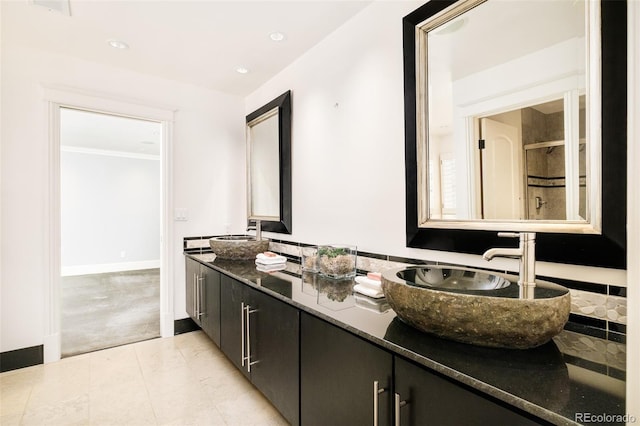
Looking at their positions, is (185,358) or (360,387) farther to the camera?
(185,358)

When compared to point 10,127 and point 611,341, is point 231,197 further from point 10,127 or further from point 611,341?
point 611,341

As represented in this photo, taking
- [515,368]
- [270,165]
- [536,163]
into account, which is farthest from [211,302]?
[536,163]

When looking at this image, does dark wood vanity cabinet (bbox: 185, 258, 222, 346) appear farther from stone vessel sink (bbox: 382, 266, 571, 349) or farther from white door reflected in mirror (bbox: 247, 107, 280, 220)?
stone vessel sink (bbox: 382, 266, 571, 349)

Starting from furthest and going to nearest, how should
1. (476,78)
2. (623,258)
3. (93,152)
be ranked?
(93,152) < (476,78) < (623,258)

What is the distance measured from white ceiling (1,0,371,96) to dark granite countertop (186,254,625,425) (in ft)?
6.06

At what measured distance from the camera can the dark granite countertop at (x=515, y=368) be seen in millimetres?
696

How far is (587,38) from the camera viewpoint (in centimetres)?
111

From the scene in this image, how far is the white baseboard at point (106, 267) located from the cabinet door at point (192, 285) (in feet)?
14.8

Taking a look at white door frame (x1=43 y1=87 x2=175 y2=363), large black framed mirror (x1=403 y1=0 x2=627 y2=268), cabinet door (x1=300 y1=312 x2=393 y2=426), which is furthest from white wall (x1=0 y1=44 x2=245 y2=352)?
large black framed mirror (x1=403 y1=0 x2=627 y2=268)

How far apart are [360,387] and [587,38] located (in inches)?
56.3

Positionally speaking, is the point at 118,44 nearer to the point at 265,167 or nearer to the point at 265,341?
the point at 265,167

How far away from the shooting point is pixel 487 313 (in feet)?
3.00

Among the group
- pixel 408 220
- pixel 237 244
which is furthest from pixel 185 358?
pixel 408 220

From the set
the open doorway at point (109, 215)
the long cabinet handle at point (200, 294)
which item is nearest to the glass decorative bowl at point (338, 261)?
the long cabinet handle at point (200, 294)
